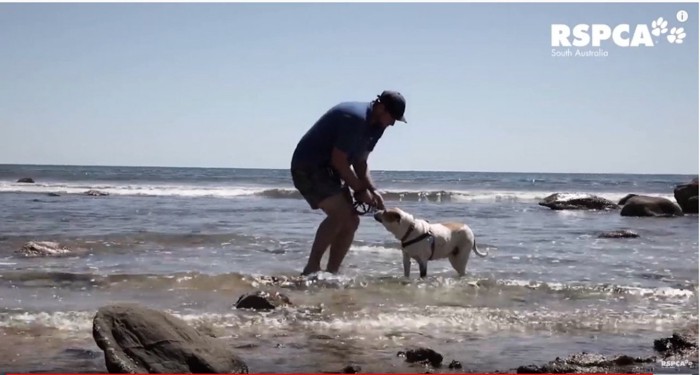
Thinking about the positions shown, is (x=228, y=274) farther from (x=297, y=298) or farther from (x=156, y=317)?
(x=156, y=317)

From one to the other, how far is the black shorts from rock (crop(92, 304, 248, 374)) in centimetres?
258

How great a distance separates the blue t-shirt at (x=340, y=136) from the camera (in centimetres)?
648

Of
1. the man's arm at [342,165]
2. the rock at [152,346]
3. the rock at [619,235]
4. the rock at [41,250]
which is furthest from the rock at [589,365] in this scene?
the rock at [619,235]

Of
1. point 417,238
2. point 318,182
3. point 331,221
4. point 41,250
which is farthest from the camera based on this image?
point 41,250

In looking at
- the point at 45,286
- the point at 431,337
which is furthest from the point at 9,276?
the point at 431,337

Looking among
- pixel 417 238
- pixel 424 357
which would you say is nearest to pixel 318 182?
pixel 417 238

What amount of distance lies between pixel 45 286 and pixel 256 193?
21.7 m

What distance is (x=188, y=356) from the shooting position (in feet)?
13.7

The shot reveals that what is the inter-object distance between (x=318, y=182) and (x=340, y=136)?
49 centimetres

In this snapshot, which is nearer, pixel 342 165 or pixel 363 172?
pixel 342 165

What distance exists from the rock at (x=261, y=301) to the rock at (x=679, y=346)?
2.68 m

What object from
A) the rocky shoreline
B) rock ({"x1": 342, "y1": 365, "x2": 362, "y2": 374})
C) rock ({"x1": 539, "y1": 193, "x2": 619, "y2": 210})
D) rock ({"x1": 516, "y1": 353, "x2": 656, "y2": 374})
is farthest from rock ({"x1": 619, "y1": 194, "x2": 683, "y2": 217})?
rock ({"x1": 342, "y1": 365, "x2": 362, "y2": 374})

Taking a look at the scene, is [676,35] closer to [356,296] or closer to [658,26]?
[658,26]

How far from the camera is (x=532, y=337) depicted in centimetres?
536
